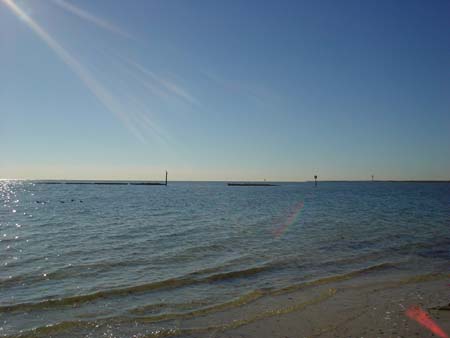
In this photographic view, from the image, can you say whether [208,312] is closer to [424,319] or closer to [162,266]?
[424,319]

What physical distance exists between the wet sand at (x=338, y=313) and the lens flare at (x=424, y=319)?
12 cm

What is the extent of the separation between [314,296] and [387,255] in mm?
8478

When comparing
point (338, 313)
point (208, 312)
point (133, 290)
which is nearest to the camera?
point (338, 313)

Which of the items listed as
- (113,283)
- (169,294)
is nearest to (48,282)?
(113,283)

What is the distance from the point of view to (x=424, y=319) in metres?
8.72

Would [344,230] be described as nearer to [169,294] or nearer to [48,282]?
[169,294]

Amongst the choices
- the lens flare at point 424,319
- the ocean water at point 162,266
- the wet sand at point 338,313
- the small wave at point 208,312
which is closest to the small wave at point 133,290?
the ocean water at point 162,266

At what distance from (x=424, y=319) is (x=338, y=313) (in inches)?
79.5

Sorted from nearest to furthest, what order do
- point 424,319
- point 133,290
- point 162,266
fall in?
point 424,319, point 133,290, point 162,266

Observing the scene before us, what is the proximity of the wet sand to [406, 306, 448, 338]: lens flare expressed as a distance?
0.12m

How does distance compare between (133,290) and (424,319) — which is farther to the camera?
(133,290)

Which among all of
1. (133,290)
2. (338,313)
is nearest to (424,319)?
(338,313)

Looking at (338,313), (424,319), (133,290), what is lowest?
(133,290)

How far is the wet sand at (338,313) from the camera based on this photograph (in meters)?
8.17
